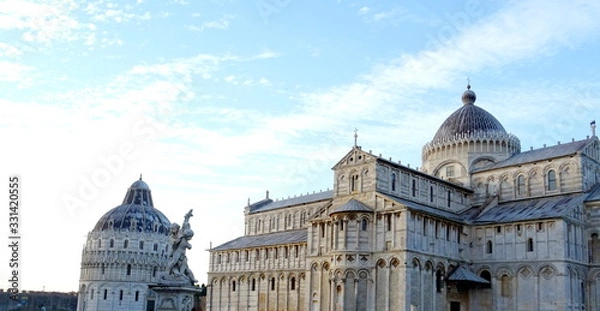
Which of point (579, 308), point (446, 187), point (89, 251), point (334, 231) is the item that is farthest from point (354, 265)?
point (89, 251)

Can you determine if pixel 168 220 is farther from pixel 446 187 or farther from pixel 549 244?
pixel 549 244

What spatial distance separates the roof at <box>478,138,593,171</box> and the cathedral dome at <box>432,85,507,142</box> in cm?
402

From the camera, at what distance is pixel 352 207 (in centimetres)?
4919

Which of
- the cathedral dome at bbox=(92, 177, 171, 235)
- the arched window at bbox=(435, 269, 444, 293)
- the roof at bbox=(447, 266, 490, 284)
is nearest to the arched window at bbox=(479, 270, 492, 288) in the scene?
the roof at bbox=(447, 266, 490, 284)

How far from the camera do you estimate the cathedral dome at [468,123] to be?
61969 mm

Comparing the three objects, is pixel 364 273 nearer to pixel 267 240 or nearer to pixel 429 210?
pixel 429 210

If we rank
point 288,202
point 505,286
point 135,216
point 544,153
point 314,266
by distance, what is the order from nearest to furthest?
point 505,286, point 314,266, point 544,153, point 288,202, point 135,216

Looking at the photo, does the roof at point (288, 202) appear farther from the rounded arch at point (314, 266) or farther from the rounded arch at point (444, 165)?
the rounded arch at point (314, 266)

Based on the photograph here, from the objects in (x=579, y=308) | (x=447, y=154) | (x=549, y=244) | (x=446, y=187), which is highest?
(x=447, y=154)

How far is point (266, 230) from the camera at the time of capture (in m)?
80.2

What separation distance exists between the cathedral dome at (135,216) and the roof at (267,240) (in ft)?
128

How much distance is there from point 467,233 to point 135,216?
251 ft

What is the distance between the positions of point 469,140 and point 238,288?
3219 cm

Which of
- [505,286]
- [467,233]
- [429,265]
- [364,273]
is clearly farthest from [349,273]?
[505,286]
